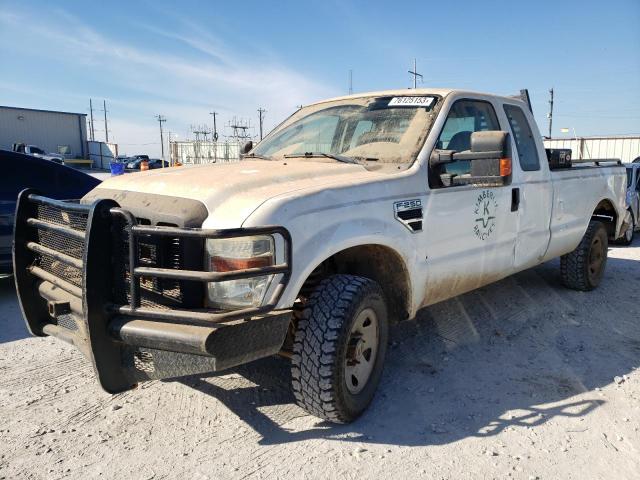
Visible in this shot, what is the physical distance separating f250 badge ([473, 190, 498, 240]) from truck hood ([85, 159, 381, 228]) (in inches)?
Result: 39.4

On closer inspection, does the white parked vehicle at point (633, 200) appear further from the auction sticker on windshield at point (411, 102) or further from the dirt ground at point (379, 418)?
the auction sticker on windshield at point (411, 102)

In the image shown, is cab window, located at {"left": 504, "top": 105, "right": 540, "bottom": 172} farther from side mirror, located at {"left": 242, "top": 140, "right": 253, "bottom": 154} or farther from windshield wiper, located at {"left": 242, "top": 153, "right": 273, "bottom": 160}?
side mirror, located at {"left": 242, "top": 140, "right": 253, "bottom": 154}

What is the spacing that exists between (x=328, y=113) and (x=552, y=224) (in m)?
→ 2.29

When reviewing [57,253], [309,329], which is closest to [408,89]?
[309,329]

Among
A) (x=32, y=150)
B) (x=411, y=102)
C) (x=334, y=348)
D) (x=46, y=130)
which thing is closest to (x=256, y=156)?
(x=411, y=102)

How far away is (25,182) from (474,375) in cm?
490

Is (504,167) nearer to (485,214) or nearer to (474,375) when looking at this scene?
(485,214)

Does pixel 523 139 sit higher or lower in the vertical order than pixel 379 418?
higher

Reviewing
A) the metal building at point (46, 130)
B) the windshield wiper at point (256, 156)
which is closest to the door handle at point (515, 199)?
the windshield wiper at point (256, 156)

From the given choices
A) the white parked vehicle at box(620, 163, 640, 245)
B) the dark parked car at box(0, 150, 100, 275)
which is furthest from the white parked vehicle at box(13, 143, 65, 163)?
the white parked vehicle at box(620, 163, 640, 245)

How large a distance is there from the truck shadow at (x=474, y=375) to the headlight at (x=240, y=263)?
0.86 m

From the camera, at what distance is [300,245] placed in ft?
8.32

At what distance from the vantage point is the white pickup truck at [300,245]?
239 centimetres

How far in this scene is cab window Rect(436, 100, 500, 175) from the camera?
11.9 ft
